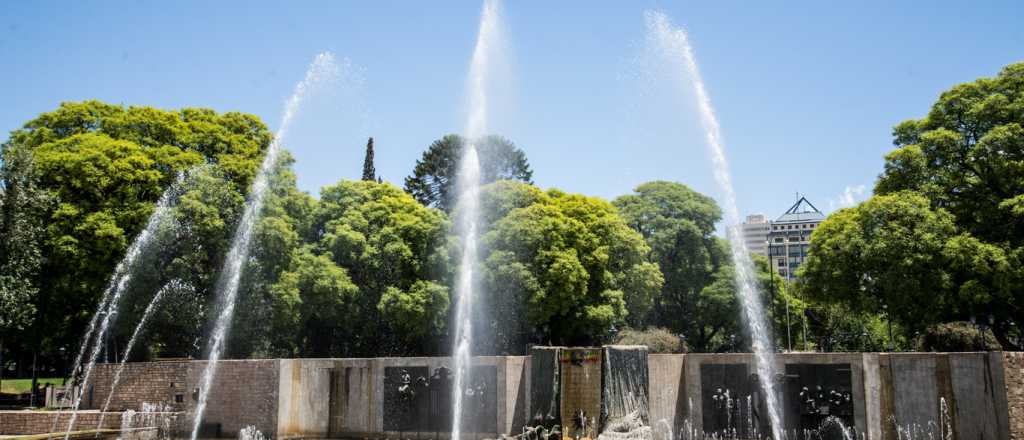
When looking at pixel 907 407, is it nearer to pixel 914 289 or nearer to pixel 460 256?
pixel 914 289

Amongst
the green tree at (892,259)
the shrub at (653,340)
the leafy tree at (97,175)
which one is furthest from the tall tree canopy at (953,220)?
the leafy tree at (97,175)

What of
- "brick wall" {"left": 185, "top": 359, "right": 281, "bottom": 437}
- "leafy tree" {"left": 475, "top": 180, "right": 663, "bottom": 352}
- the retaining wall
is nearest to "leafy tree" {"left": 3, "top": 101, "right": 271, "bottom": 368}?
the retaining wall

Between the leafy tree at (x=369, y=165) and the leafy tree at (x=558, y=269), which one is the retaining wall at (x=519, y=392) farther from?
the leafy tree at (x=369, y=165)

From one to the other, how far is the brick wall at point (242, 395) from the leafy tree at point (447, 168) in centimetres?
3183

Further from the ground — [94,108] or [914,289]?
[94,108]

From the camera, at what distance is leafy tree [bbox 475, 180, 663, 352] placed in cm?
3691

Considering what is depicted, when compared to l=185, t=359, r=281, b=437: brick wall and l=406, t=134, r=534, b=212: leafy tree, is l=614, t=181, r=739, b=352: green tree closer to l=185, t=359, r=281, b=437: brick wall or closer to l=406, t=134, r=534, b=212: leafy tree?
l=406, t=134, r=534, b=212: leafy tree

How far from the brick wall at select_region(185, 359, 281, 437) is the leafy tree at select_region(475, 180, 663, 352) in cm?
1388

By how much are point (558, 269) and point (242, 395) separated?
1617 cm

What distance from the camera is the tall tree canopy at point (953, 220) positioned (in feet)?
90.5

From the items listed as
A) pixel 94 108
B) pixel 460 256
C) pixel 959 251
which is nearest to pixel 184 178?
pixel 94 108

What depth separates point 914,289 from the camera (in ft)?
92.6

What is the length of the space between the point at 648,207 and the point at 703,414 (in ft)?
85.0

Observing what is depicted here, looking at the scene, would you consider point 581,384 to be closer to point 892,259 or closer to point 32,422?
point 892,259
